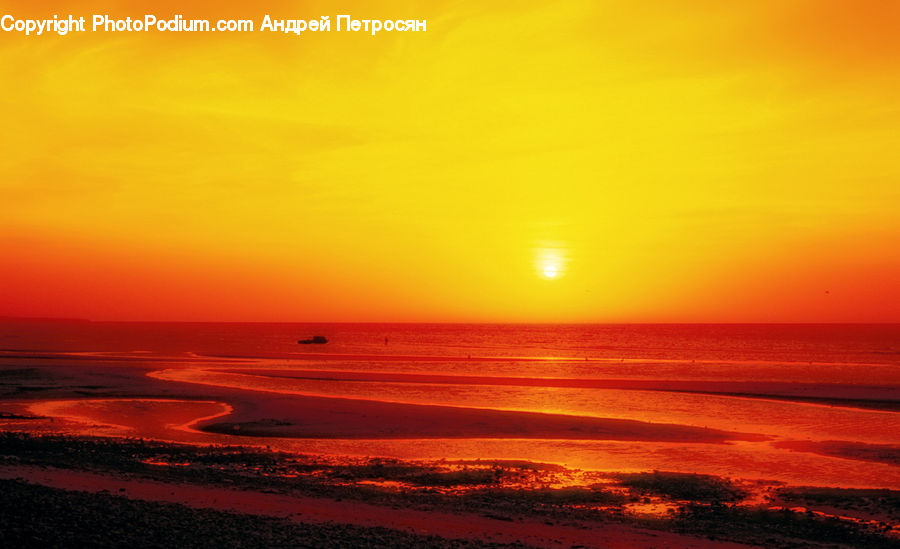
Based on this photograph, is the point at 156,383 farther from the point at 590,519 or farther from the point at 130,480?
the point at 590,519

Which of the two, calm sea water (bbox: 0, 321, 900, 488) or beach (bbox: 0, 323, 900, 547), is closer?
beach (bbox: 0, 323, 900, 547)

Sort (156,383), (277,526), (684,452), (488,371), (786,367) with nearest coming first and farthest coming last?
(277,526)
(684,452)
(156,383)
(488,371)
(786,367)

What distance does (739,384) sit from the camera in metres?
63.1

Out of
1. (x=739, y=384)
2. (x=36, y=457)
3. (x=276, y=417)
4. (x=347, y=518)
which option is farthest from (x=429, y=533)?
(x=739, y=384)

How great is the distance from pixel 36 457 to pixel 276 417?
48.1 ft

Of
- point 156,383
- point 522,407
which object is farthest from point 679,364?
A: point 156,383

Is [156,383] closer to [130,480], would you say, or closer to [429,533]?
[130,480]

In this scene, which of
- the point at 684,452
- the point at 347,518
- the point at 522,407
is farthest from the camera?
the point at 522,407

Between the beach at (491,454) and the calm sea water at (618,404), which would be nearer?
the beach at (491,454)

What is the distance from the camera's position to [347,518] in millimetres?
17766

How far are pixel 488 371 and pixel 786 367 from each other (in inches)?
1455

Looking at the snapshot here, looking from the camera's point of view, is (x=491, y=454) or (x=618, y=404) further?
(x=618, y=404)

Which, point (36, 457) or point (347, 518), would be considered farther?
point (36, 457)

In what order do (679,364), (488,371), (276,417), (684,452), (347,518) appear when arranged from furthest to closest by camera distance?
1. (679,364)
2. (488,371)
3. (276,417)
4. (684,452)
5. (347,518)
